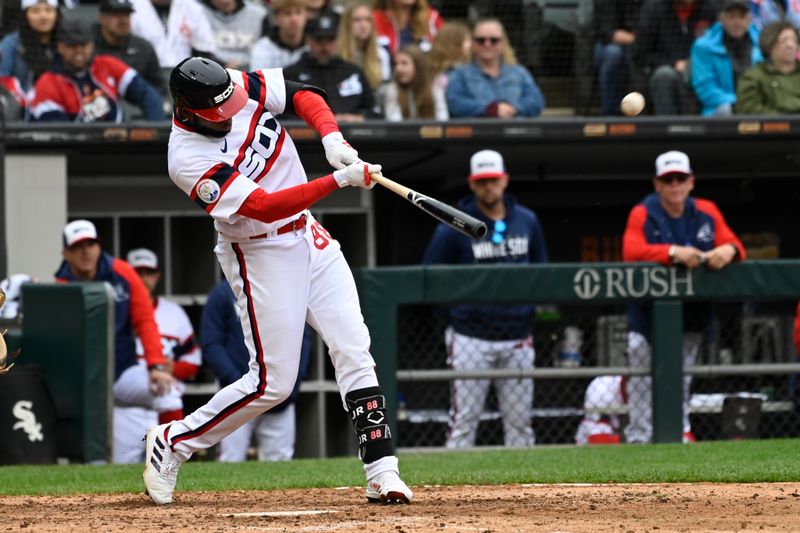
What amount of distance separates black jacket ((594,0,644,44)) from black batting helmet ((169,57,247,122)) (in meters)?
5.76

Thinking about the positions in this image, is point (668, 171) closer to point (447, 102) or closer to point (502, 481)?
point (447, 102)

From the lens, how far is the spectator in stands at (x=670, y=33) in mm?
10039

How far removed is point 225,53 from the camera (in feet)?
32.3

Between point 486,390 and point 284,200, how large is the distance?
3606 millimetres

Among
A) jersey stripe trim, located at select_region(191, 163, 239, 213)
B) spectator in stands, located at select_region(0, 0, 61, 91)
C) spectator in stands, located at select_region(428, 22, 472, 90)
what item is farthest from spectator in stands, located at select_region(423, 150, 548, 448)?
jersey stripe trim, located at select_region(191, 163, 239, 213)

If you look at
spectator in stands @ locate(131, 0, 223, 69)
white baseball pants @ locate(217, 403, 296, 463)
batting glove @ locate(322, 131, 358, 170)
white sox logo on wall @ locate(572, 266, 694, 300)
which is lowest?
white baseball pants @ locate(217, 403, 296, 463)

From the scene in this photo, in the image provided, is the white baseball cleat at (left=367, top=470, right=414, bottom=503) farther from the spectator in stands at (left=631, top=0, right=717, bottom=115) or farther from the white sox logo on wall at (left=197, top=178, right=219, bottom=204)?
the spectator in stands at (left=631, top=0, right=717, bottom=115)

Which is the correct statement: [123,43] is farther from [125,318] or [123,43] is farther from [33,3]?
[125,318]

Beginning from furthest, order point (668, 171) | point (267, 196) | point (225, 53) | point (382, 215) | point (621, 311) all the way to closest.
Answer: point (382, 215), point (225, 53), point (621, 311), point (668, 171), point (267, 196)

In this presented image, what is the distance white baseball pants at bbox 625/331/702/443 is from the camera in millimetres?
7906

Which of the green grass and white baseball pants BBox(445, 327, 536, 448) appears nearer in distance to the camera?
A: the green grass

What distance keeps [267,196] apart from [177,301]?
5.63 metres

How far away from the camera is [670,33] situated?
10.2 m

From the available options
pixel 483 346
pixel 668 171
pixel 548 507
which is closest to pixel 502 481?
pixel 548 507
